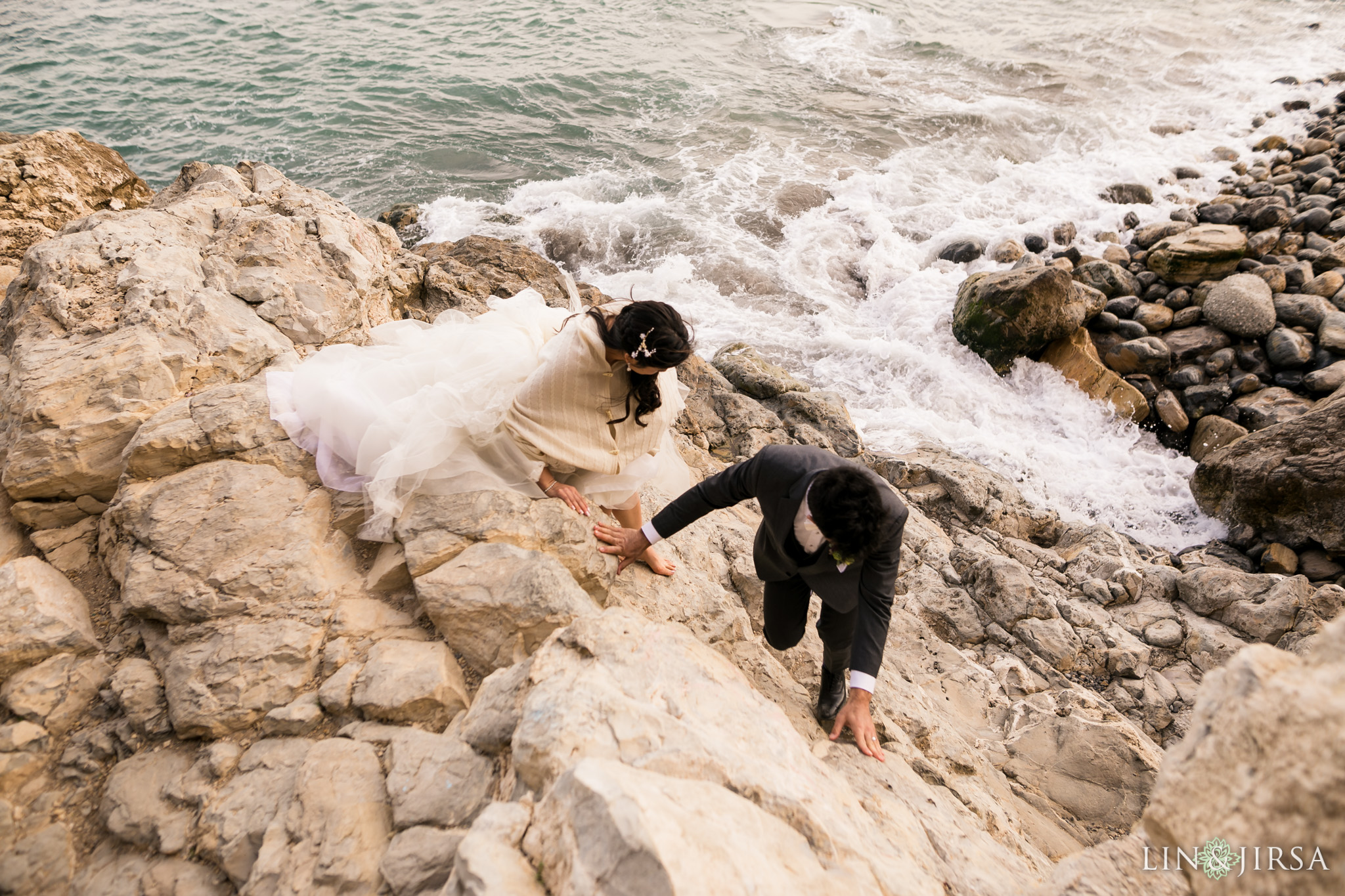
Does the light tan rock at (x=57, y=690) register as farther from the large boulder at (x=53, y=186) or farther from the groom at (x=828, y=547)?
the large boulder at (x=53, y=186)

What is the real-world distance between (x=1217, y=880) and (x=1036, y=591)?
3.40 metres

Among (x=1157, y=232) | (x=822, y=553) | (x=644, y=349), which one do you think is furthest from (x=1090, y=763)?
(x=1157, y=232)

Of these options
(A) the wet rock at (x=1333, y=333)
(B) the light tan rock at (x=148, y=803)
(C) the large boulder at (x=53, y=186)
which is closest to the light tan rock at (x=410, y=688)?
(B) the light tan rock at (x=148, y=803)

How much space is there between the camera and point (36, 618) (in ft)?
9.12

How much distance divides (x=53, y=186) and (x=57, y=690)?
5727 mm

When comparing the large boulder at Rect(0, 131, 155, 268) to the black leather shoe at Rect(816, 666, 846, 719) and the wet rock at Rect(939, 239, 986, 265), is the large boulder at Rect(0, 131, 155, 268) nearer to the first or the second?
the black leather shoe at Rect(816, 666, 846, 719)

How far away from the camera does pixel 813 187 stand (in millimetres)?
12258

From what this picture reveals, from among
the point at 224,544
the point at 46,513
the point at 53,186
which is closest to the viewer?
the point at 224,544

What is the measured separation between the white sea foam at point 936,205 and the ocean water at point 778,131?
6cm

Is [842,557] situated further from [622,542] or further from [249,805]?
[249,805]

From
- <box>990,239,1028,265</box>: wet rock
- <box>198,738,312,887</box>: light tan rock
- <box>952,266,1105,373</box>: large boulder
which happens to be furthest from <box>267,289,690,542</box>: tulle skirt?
<box>990,239,1028,265</box>: wet rock

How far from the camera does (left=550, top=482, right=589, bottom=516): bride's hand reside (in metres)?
3.65

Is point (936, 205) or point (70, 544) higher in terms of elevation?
point (70, 544)

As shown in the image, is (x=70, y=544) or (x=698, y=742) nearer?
(x=698, y=742)
